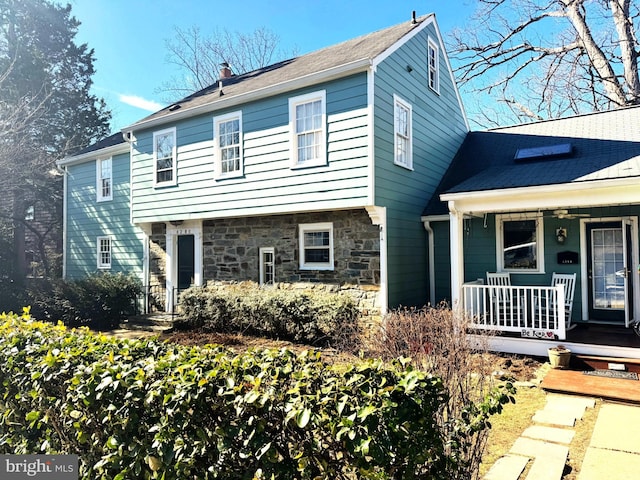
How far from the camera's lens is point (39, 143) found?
19.7m

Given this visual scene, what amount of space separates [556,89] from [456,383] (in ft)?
60.5

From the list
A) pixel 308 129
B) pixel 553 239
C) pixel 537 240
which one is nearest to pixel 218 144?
pixel 308 129

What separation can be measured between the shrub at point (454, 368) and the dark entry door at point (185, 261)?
24.0 feet

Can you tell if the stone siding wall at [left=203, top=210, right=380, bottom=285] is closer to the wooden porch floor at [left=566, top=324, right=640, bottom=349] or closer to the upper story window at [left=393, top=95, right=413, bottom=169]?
the upper story window at [left=393, top=95, right=413, bottom=169]

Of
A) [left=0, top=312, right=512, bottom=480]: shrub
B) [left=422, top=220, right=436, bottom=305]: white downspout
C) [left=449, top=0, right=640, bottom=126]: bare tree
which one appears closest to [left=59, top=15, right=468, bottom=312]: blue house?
[left=422, top=220, right=436, bottom=305]: white downspout

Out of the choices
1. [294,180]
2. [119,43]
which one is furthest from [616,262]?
[119,43]

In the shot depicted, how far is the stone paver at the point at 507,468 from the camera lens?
328 cm

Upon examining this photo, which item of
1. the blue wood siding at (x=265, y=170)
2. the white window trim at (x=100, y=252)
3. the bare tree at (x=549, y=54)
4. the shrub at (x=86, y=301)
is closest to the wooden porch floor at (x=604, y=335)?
the blue wood siding at (x=265, y=170)

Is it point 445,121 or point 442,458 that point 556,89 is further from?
point 442,458

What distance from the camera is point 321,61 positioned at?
984 centimetres

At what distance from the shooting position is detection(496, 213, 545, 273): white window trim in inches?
353

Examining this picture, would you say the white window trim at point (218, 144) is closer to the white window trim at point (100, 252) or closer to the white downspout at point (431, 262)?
the white downspout at point (431, 262)

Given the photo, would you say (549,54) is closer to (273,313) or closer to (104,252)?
(273,313)

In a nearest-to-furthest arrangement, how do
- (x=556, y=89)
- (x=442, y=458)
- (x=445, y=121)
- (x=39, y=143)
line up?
(x=442, y=458)
(x=445, y=121)
(x=556, y=89)
(x=39, y=143)
